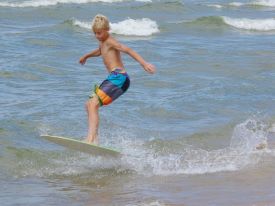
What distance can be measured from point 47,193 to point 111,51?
1840 millimetres

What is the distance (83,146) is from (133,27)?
43.0 feet

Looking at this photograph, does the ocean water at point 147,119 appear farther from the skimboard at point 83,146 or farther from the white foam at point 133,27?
the skimboard at point 83,146

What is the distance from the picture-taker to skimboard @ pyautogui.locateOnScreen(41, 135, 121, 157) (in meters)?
7.67

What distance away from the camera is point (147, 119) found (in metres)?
10.8

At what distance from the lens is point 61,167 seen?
8203mm

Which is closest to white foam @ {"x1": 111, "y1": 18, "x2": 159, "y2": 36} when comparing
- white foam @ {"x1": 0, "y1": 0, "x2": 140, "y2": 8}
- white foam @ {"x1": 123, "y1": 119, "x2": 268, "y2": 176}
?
white foam @ {"x1": 0, "y1": 0, "x2": 140, "y2": 8}

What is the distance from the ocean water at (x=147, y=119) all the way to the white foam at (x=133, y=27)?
0.06 meters

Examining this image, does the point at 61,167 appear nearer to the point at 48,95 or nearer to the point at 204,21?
→ the point at 48,95

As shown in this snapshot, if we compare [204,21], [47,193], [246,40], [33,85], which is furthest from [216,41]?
[47,193]

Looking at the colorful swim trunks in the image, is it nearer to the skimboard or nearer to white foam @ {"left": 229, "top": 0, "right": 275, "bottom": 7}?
the skimboard

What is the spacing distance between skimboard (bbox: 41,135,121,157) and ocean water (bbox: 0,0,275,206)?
22cm

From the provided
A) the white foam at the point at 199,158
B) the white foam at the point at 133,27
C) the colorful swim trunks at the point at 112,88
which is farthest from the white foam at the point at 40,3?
the colorful swim trunks at the point at 112,88

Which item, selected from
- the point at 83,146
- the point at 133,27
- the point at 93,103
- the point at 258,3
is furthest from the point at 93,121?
the point at 258,3

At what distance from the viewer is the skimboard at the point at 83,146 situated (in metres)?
7.67
